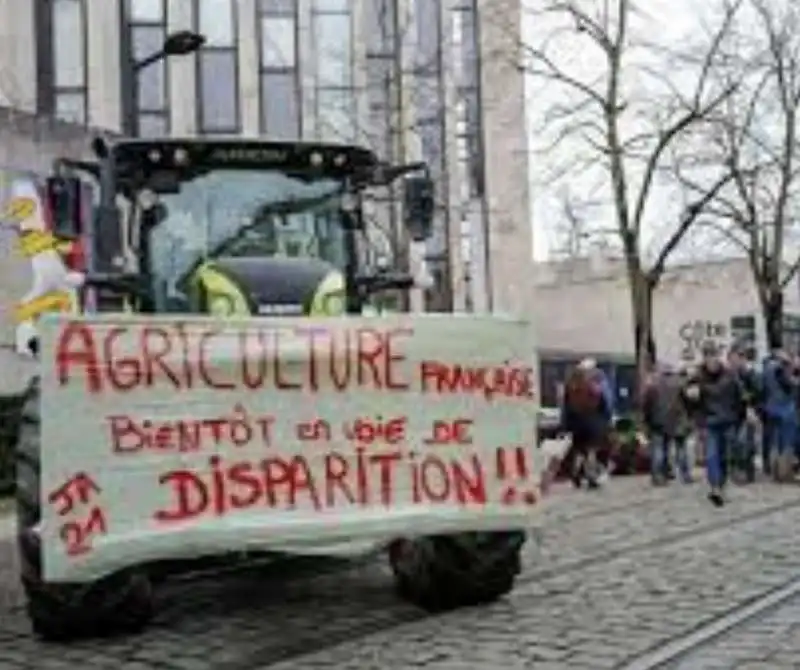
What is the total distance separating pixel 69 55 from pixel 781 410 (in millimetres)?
28052

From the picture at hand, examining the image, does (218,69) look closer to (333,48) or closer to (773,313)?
(333,48)

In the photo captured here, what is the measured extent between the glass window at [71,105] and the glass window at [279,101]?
484 centimetres

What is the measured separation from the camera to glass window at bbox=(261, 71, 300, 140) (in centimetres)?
4356

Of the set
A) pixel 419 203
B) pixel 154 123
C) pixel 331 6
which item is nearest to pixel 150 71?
pixel 154 123

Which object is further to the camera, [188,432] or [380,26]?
[380,26]

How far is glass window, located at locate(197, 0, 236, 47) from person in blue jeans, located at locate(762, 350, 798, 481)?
26.4 meters

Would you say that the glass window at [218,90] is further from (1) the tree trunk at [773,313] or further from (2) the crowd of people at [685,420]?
(2) the crowd of people at [685,420]

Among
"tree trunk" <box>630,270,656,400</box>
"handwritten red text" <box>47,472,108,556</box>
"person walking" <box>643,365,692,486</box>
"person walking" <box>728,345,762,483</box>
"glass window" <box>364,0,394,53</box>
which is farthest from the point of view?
"glass window" <box>364,0,394,53</box>

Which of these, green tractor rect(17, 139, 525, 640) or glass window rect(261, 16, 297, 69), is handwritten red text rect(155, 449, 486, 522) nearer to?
green tractor rect(17, 139, 525, 640)

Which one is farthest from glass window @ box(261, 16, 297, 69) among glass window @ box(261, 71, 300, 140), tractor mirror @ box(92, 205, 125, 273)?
tractor mirror @ box(92, 205, 125, 273)

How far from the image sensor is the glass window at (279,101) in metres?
43.6

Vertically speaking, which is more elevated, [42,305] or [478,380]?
[42,305]

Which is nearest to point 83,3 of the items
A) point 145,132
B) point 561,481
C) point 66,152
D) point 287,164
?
point 145,132

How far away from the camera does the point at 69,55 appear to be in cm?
4319
